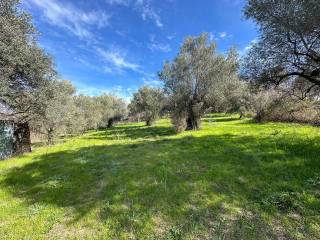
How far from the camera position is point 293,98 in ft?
67.6

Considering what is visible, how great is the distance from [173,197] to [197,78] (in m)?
21.2

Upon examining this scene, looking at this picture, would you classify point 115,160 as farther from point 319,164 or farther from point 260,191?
point 319,164

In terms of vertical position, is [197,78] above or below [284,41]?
above

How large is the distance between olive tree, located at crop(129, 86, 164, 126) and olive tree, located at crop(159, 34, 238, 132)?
15735 mm

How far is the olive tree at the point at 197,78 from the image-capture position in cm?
2653

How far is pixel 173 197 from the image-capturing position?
7359 mm

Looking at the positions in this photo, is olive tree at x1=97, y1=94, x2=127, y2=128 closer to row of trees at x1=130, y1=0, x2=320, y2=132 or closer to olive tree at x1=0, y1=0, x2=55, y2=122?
row of trees at x1=130, y1=0, x2=320, y2=132

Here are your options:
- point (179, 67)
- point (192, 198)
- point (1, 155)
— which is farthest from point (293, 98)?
point (1, 155)

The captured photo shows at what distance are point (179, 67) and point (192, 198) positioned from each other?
2168 cm

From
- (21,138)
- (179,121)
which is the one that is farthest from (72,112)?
(179,121)

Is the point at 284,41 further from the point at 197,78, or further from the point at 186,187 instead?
the point at 197,78

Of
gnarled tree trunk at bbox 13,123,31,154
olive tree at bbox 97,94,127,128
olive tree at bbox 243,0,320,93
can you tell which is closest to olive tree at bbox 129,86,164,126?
olive tree at bbox 97,94,127,128

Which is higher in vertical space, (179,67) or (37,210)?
(179,67)

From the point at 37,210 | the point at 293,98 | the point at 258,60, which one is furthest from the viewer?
the point at 293,98
